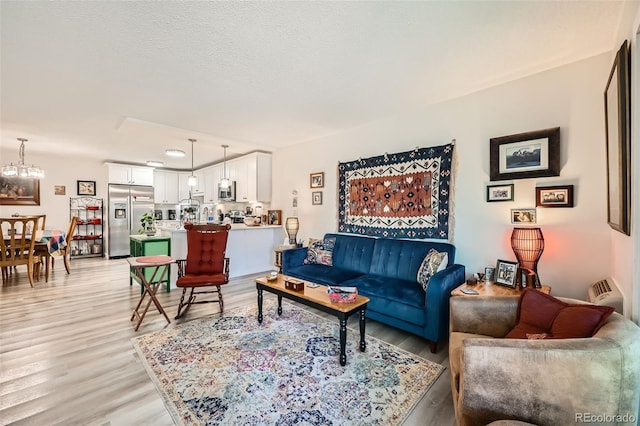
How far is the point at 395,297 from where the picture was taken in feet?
8.83

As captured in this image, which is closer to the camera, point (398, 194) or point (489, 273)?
point (489, 273)

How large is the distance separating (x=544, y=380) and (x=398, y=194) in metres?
2.69

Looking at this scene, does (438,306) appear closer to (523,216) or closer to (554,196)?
(523,216)

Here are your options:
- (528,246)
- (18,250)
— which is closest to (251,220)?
(18,250)

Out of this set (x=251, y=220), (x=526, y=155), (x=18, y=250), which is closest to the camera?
(x=526, y=155)

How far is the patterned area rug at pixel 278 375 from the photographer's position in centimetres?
171

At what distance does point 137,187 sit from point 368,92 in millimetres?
7222

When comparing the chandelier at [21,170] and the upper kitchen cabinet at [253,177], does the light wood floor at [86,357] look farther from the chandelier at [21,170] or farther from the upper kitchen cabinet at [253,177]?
the upper kitchen cabinet at [253,177]

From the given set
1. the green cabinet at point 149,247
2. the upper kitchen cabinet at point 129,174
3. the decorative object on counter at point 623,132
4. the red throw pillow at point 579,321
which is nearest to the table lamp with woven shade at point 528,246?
the decorative object on counter at point 623,132

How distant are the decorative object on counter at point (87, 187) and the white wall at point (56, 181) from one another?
0.08 meters

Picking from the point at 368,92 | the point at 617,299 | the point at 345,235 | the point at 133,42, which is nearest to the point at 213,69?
the point at 133,42

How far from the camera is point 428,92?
3023 mm

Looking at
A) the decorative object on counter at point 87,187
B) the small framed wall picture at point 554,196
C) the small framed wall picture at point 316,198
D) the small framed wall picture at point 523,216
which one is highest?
the decorative object on counter at point 87,187

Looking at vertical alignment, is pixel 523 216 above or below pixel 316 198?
below
